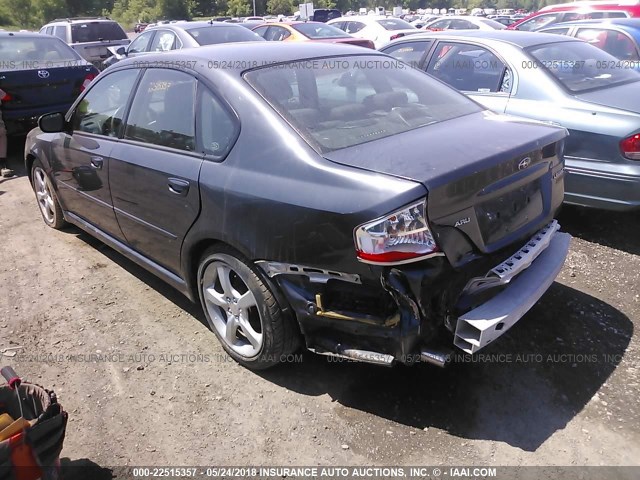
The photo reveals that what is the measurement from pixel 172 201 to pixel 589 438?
7.99 feet

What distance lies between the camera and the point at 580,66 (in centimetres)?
493

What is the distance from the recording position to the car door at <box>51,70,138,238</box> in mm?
3621

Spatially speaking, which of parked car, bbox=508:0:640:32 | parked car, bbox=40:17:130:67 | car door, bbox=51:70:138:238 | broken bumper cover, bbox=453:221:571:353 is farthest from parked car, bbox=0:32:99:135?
parked car, bbox=508:0:640:32

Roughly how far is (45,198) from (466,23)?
13990 millimetres

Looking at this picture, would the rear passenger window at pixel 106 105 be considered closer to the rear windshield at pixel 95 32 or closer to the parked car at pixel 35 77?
the parked car at pixel 35 77

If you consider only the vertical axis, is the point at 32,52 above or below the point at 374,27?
below

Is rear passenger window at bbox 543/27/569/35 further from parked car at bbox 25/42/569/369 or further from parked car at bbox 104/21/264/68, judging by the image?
parked car at bbox 25/42/569/369

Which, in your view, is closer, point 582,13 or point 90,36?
point 582,13

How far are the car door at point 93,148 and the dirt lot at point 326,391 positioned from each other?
25.5 inches

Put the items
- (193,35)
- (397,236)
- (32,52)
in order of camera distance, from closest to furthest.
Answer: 1. (397,236)
2. (32,52)
3. (193,35)

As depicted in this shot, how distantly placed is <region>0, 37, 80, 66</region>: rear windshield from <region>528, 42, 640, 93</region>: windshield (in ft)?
21.7

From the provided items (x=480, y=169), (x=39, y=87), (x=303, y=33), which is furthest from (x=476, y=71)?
(x=303, y=33)

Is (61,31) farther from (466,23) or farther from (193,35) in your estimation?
(466,23)

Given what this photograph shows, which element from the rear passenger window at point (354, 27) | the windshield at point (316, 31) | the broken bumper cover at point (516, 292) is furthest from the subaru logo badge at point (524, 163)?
the rear passenger window at point (354, 27)
